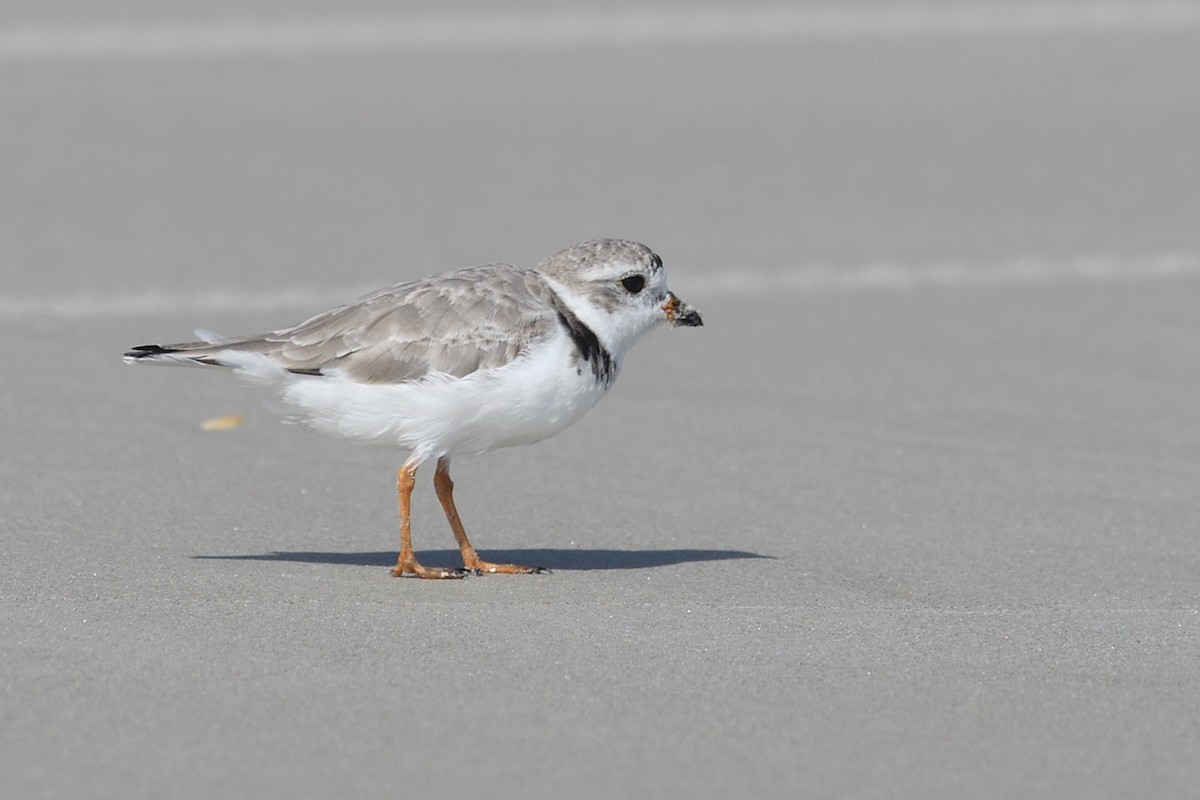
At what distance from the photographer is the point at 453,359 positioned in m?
5.18

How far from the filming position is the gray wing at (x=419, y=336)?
5.18 m

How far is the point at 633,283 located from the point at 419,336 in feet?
2.20

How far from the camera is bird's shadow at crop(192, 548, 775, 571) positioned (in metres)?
5.41

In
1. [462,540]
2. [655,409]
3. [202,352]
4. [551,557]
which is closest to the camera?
[202,352]

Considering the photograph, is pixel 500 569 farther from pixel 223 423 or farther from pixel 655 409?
pixel 655 409

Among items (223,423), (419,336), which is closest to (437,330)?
(419,336)

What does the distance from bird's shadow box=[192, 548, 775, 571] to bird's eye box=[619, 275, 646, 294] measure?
2.64 ft

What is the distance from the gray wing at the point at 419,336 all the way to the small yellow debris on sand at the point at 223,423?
4.98 feet

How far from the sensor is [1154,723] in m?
4.05

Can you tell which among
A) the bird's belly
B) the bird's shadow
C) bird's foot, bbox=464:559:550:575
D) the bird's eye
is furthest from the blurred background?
the bird's eye

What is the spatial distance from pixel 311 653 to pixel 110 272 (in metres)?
4.95

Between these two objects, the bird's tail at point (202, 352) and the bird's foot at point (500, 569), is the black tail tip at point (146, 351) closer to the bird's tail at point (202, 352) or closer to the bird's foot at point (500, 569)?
the bird's tail at point (202, 352)

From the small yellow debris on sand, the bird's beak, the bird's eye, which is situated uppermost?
the bird's eye

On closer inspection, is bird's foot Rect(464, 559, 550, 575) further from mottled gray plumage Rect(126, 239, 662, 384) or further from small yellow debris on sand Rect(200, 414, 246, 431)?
small yellow debris on sand Rect(200, 414, 246, 431)
